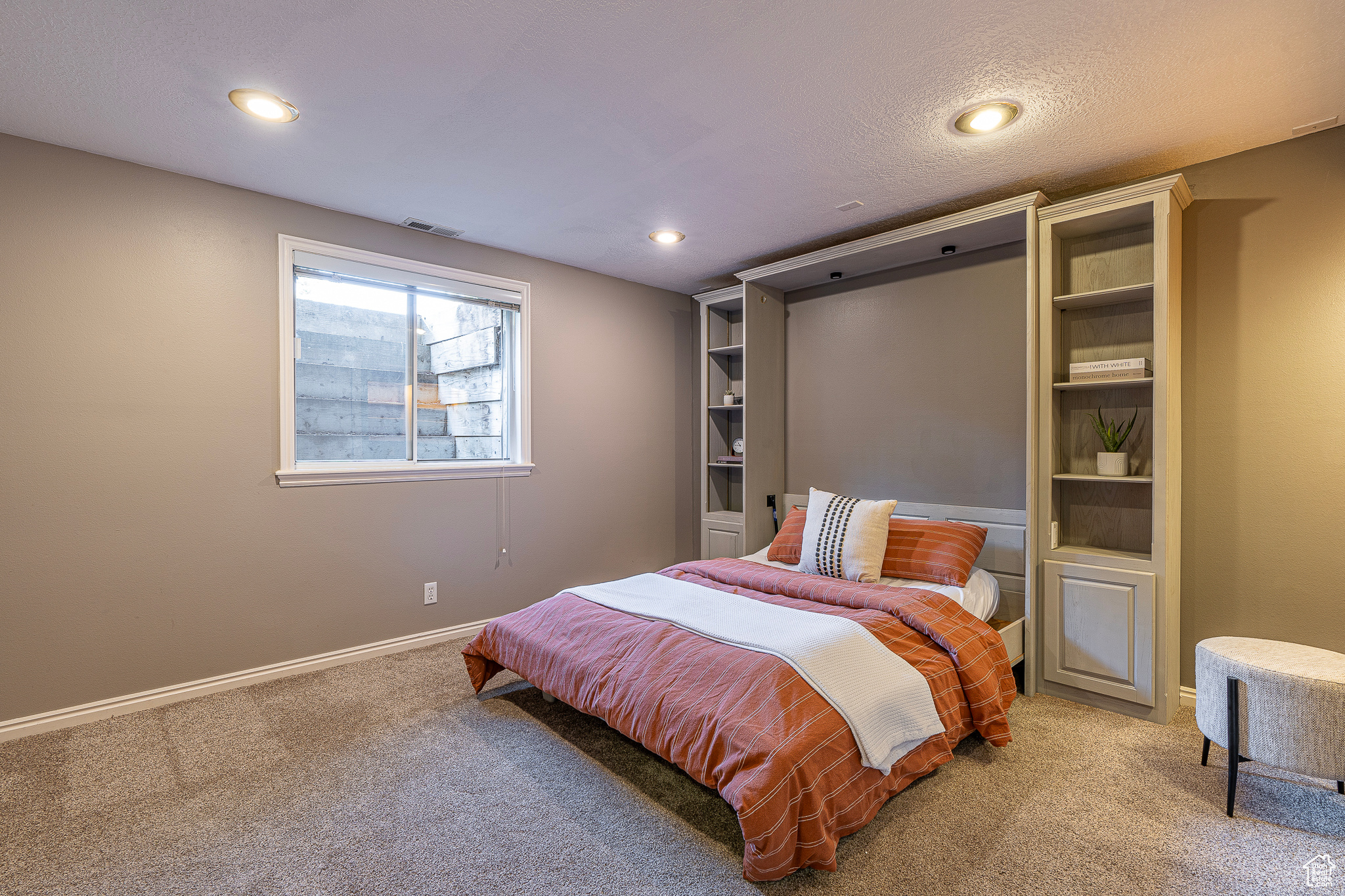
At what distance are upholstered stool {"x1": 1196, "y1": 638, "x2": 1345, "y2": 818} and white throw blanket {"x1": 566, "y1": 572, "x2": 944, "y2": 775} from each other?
0.95 meters

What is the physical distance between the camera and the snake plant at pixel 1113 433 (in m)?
2.86

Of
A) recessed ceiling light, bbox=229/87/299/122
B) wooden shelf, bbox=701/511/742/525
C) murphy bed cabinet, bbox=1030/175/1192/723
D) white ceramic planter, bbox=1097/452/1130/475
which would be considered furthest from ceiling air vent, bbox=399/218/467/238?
white ceramic planter, bbox=1097/452/1130/475

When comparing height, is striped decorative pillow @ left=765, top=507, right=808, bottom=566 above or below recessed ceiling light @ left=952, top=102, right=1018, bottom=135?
below

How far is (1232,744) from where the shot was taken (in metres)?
2.04

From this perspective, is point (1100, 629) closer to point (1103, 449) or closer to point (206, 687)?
point (1103, 449)

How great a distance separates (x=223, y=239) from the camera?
3.00 metres

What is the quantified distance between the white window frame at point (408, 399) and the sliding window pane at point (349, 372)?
0.08 metres

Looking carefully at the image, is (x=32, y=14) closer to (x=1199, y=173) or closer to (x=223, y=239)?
(x=223, y=239)

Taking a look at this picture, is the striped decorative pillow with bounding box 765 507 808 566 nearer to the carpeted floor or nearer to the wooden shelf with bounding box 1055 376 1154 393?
the carpeted floor

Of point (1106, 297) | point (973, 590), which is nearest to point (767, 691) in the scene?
point (973, 590)

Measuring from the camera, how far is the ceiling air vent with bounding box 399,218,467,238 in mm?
3506

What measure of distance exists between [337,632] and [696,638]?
2.18 m

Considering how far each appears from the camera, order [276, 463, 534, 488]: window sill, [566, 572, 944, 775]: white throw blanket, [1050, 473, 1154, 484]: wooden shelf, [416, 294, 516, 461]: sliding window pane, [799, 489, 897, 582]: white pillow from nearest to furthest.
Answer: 1. [566, 572, 944, 775]: white throw blanket
2. [1050, 473, 1154, 484]: wooden shelf
3. [799, 489, 897, 582]: white pillow
4. [276, 463, 534, 488]: window sill
5. [416, 294, 516, 461]: sliding window pane

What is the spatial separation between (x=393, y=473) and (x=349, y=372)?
2.02ft
